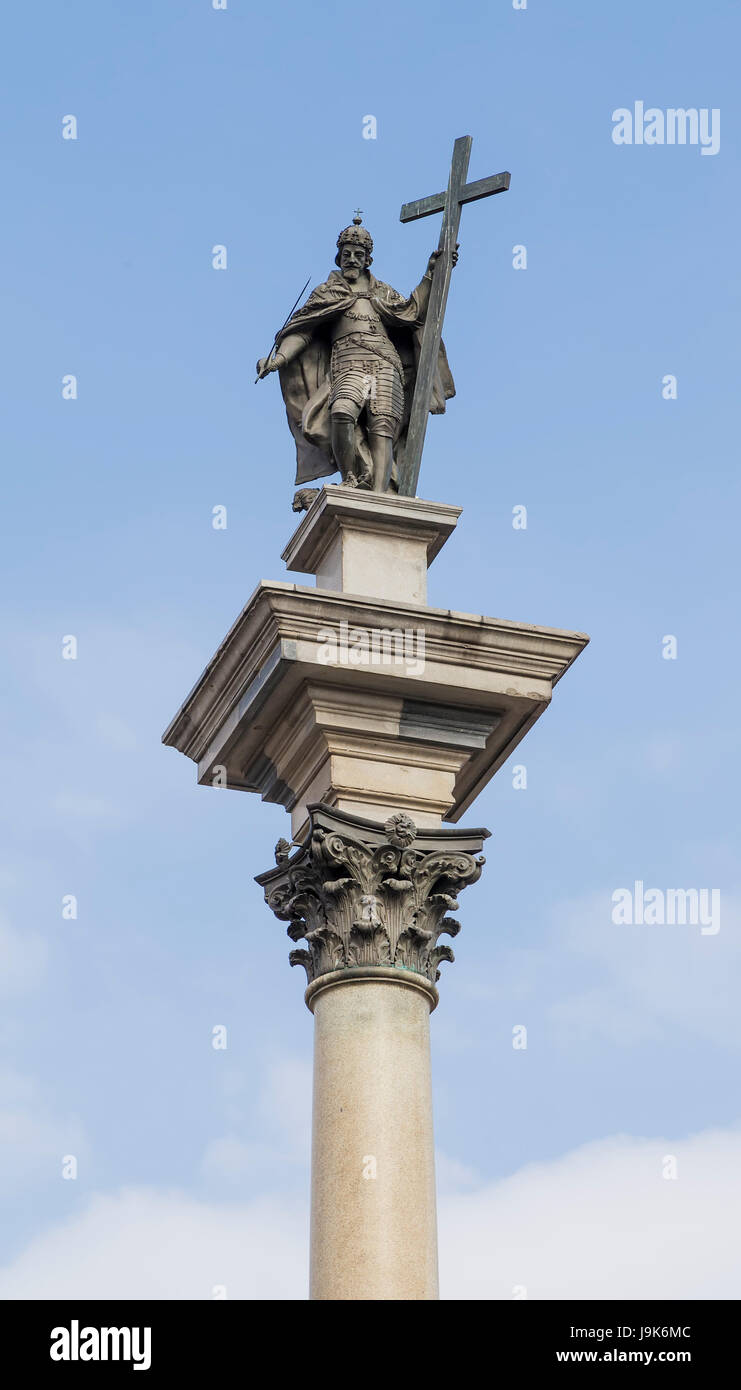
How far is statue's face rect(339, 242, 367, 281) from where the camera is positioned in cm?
1902

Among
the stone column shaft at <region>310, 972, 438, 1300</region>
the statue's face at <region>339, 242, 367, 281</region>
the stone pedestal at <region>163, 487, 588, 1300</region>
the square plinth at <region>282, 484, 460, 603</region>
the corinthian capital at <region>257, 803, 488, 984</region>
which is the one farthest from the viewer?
the statue's face at <region>339, 242, 367, 281</region>

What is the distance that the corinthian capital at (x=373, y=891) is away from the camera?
51.5 feet

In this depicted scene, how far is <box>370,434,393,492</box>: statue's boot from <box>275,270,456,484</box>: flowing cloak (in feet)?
1.17

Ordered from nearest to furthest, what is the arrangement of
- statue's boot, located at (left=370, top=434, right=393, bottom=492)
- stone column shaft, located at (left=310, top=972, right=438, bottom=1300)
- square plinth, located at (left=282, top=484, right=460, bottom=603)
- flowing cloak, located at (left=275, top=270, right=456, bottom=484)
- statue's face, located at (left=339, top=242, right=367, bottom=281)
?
stone column shaft, located at (left=310, top=972, right=438, bottom=1300) → square plinth, located at (left=282, top=484, right=460, bottom=603) → statue's boot, located at (left=370, top=434, right=393, bottom=492) → flowing cloak, located at (left=275, top=270, right=456, bottom=484) → statue's face, located at (left=339, top=242, right=367, bottom=281)

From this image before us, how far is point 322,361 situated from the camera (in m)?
18.9

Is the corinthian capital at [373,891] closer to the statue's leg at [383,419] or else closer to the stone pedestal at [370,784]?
the stone pedestal at [370,784]

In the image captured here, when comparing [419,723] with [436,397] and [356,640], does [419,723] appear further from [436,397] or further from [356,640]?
[436,397]

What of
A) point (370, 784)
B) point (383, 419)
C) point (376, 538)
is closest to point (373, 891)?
point (370, 784)

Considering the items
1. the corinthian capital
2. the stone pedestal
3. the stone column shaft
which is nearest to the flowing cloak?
the stone pedestal

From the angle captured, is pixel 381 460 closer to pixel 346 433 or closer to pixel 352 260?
pixel 346 433

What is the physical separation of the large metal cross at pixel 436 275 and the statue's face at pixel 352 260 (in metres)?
0.60

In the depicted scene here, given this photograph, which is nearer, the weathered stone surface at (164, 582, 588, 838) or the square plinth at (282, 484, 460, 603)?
the weathered stone surface at (164, 582, 588, 838)

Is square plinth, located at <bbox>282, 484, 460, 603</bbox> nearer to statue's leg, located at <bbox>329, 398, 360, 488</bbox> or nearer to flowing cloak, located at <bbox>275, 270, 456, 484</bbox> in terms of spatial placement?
statue's leg, located at <bbox>329, 398, 360, 488</bbox>
